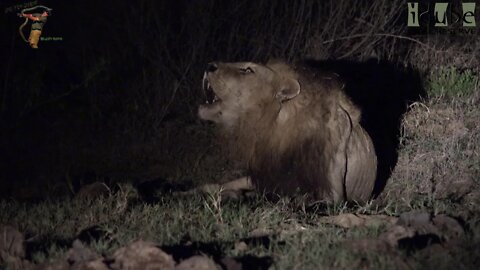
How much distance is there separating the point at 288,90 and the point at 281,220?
129 centimetres

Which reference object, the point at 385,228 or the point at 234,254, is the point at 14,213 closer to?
the point at 234,254

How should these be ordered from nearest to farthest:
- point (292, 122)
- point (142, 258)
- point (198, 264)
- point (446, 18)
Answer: point (198, 264) → point (142, 258) → point (292, 122) → point (446, 18)

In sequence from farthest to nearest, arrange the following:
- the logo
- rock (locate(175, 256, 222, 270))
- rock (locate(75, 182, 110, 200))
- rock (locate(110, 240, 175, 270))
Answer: the logo < rock (locate(75, 182, 110, 200)) < rock (locate(110, 240, 175, 270)) < rock (locate(175, 256, 222, 270))

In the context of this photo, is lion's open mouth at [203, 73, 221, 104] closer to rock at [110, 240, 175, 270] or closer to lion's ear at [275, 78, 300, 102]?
lion's ear at [275, 78, 300, 102]

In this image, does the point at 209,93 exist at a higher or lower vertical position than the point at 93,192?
higher

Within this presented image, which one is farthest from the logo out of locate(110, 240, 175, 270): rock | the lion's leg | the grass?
A: locate(110, 240, 175, 270): rock

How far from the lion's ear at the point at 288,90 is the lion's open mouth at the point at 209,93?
54cm

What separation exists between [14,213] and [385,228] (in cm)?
273

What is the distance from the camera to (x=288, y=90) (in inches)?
274

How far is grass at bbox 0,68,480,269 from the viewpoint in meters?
5.12

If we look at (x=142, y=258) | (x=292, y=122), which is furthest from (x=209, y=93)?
(x=142, y=258)

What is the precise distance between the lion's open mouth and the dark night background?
3.08ft

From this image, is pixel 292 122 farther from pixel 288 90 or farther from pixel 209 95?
pixel 209 95

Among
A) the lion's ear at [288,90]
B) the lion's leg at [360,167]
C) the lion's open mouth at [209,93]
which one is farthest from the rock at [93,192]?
the lion's leg at [360,167]
